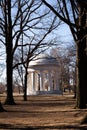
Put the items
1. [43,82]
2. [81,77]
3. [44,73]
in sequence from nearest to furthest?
[81,77] → [43,82] → [44,73]

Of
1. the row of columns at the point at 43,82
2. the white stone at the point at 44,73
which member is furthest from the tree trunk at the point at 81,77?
the row of columns at the point at 43,82

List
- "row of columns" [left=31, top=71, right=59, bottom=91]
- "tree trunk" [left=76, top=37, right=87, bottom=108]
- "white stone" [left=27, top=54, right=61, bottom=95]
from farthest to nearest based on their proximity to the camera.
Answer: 1. "row of columns" [left=31, top=71, right=59, bottom=91]
2. "white stone" [left=27, top=54, right=61, bottom=95]
3. "tree trunk" [left=76, top=37, right=87, bottom=108]

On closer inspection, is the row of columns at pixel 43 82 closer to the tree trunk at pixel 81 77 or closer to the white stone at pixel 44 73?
the white stone at pixel 44 73

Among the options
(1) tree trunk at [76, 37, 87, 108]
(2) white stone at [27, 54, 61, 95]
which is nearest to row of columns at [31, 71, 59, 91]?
(2) white stone at [27, 54, 61, 95]

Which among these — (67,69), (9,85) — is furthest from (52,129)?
(67,69)

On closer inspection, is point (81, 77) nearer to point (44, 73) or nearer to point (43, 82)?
point (43, 82)

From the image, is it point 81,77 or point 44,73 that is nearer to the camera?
point 81,77

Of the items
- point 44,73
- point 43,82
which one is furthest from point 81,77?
point 44,73

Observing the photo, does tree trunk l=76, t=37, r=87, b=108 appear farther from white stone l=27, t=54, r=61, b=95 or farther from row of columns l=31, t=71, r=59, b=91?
row of columns l=31, t=71, r=59, b=91

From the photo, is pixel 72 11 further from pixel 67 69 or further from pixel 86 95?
pixel 67 69

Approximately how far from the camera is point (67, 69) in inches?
3290

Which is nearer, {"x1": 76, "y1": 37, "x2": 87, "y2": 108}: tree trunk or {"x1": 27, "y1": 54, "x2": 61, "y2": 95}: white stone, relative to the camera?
{"x1": 76, "y1": 37, "x2": 87, "y2": 108}: tree trunk

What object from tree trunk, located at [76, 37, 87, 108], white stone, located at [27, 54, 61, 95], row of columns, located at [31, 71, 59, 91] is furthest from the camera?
row of columns, located at [31, 71, 59, 91]

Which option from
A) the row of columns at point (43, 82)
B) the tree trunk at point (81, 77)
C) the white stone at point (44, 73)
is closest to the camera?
the tree trunk at point (81, 77)
